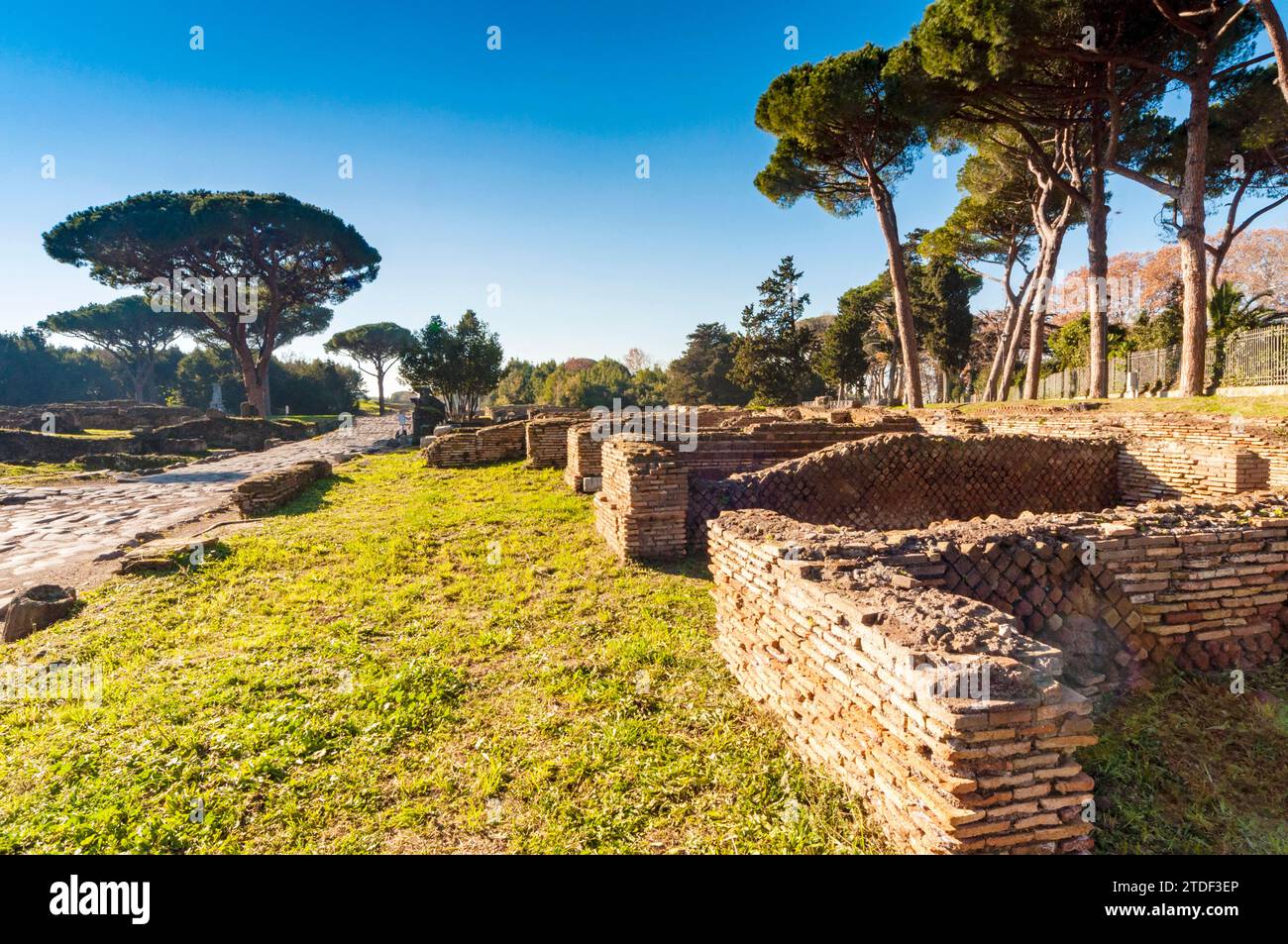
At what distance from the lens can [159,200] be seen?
30.3m

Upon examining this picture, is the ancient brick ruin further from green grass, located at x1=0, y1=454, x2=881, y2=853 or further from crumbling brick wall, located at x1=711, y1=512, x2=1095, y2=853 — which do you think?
green grass, located at x1=0, y1=454, x2=881, y2=853

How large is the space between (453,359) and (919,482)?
27548mm

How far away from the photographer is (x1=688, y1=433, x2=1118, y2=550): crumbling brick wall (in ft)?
22.1

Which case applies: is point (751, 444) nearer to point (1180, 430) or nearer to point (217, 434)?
point (1180, 430)

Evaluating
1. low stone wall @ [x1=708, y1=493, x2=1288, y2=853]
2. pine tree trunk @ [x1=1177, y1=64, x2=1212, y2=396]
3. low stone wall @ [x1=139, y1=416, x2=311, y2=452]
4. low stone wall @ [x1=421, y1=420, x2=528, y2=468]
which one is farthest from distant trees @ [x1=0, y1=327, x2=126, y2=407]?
pine tree trunk @ [x1=1177, y1=64, x2=1212, y2=396]

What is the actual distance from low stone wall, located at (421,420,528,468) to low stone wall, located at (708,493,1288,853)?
37.5ft

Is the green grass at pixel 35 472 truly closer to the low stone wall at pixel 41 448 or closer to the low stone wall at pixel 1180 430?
the low stone wall at pixel 41 448

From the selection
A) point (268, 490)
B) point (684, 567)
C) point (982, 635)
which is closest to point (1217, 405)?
point (684, 567)

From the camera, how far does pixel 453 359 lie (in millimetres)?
30500

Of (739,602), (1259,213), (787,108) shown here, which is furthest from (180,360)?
(1259,213)

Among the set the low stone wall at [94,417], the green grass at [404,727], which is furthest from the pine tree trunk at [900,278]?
the low stone wall at [94,417]

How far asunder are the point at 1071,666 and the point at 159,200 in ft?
138
